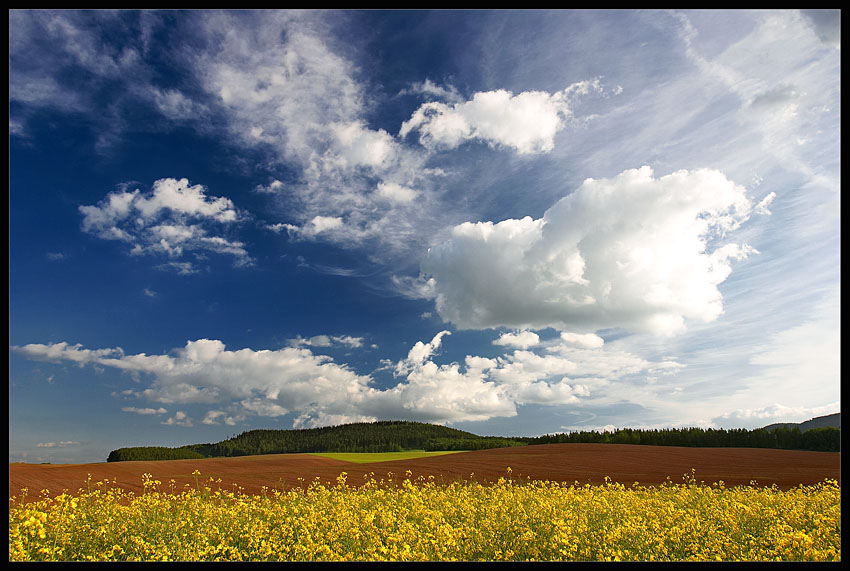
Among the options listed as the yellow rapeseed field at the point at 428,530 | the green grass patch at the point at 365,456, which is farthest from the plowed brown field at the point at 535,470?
the green grass patch at the point at 365,456

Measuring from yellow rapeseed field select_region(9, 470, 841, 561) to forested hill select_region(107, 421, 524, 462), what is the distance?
44.2 m

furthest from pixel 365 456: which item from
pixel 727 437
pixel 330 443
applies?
pixel 727 437

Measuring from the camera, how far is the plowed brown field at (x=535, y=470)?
75.4 feet

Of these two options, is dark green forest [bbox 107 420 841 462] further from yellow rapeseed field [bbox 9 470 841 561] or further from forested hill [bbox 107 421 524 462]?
yellow rapeseed field [bbox 9 470 841 561]

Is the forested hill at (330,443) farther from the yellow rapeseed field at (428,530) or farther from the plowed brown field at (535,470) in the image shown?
the yellow rapeseed field at (428,530)

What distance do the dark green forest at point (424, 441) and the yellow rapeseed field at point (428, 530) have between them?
44.2 m

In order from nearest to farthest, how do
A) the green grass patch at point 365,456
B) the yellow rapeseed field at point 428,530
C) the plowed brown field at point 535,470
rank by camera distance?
the yellow rapeseed field at point 428,530 < the plowed brown field at point 535,470 < the green grass patch at point 365,456

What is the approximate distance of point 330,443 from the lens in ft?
241

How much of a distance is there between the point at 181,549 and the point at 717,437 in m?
63.3

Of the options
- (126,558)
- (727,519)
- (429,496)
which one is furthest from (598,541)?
(126,558)

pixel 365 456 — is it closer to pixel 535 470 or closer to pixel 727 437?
pixel 535 470

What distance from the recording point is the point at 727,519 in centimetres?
1149

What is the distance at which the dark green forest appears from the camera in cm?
5344
